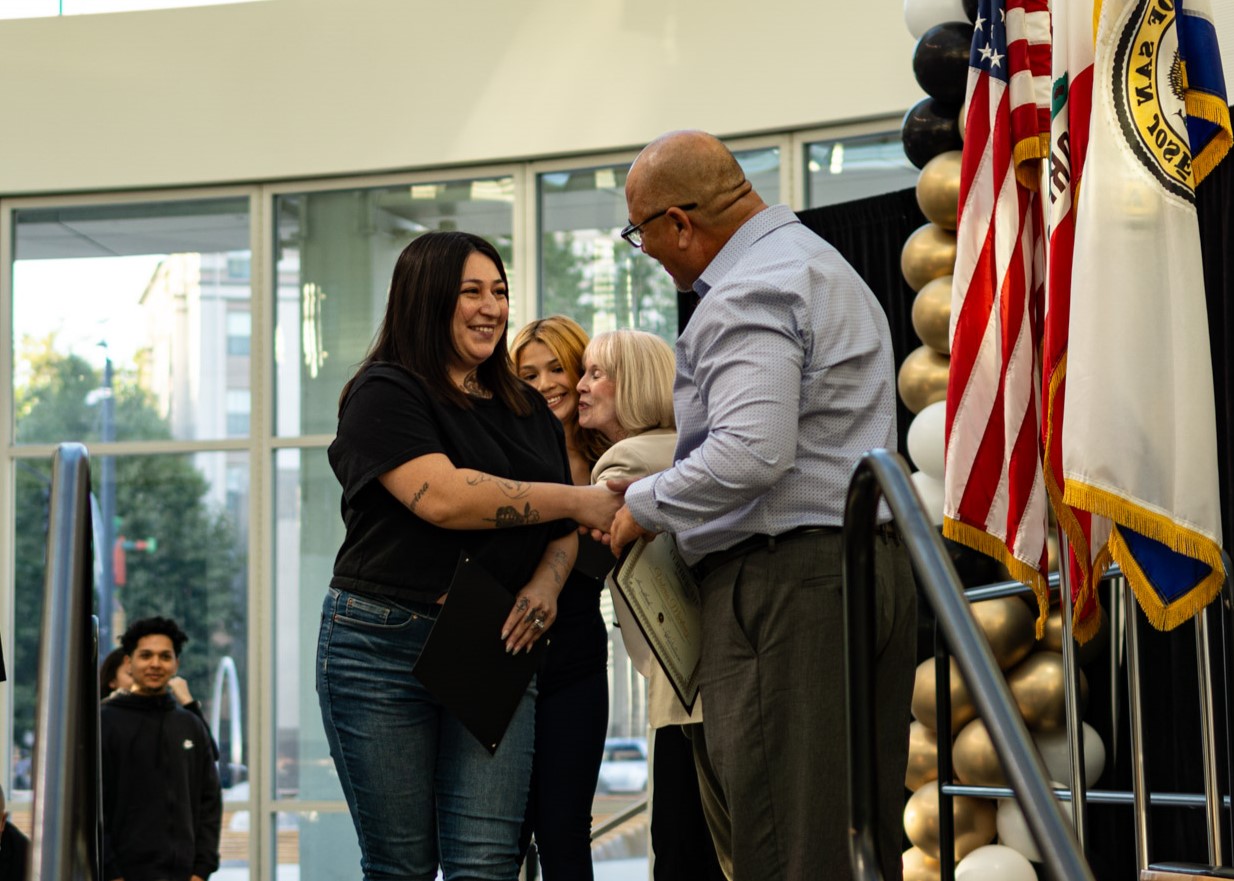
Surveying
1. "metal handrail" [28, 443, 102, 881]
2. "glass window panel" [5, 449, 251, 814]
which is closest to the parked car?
"glass window panel" [5, 449, 251, 814]

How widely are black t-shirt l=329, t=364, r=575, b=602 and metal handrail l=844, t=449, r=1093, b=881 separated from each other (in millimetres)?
856

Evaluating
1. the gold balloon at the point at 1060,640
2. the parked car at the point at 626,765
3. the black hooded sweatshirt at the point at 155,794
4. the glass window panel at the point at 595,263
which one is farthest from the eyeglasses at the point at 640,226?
the parked car at the point at 626,765

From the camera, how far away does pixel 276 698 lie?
8.04 m

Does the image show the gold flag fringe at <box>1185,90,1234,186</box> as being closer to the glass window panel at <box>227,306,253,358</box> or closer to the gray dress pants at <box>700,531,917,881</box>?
the gray dress pants at <box>700,531,917,881</box>

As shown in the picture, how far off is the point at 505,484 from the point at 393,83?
5382 millimetres

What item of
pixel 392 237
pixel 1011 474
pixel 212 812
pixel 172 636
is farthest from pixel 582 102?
pixel 1011 474

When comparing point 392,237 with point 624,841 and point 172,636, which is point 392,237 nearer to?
point 172,636

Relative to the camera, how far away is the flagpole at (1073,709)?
3.45 meters

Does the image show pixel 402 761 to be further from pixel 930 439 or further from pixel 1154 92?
pixel 930 439

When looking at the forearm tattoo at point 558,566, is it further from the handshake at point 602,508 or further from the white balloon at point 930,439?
the white balloon at point 930,439

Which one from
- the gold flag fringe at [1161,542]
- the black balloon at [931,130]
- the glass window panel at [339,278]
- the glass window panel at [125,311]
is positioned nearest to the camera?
the gold flag fringe at [1161,542]

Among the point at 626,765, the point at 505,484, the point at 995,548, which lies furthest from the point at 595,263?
the point at 505,484

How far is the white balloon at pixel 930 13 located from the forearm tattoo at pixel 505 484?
3.03 meters

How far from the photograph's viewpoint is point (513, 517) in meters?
2.83
